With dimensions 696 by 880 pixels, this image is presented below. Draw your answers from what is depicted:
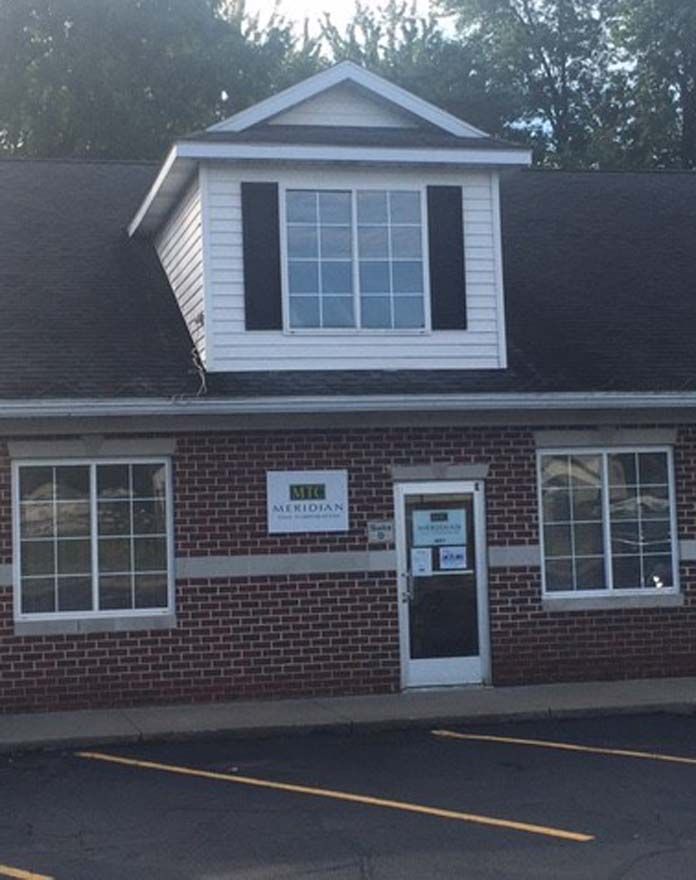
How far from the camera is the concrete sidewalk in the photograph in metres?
12.0

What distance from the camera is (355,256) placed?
14.4 m

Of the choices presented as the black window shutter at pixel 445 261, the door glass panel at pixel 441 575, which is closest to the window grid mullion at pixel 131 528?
the door glass panel at pixel 441 575

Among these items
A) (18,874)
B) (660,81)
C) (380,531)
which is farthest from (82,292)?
(660,81)

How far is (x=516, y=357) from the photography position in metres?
15.2

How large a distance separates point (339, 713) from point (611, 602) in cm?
347

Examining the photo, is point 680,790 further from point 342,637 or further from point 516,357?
point 516,357

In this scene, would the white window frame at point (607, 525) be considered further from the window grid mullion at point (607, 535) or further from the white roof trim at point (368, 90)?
the white roof trim at point (368, 90)

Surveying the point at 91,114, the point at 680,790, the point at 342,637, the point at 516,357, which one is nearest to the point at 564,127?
the point at 91,114

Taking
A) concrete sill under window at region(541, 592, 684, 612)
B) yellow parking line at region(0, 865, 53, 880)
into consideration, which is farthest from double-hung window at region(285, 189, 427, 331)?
yellow parking line at region(0, 865, 53, 880)

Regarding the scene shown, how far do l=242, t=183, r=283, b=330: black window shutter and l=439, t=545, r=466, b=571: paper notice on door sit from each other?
2847mm

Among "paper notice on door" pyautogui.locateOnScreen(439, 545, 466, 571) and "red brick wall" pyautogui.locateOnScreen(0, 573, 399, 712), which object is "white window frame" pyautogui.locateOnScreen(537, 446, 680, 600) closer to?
"paper notice on door" pyautogui.locateOnScreen(439, 545, 466, 571)

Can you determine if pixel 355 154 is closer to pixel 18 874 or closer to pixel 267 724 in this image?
pixel 267 724

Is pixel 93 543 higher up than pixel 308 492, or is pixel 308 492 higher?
pixel 308 492

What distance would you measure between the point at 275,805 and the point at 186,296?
7273mm
